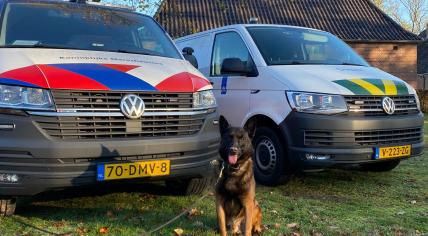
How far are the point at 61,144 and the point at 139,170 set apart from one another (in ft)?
2.42

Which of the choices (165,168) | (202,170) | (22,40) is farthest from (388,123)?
(22,40)

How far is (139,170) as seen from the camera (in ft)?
14.4

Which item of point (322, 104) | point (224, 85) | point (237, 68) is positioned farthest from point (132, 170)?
point (224, 85)

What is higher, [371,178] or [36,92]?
[36,92]

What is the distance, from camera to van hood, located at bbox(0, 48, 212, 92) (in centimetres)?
412

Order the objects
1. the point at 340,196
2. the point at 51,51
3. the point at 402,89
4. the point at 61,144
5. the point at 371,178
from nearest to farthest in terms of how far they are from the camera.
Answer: the point at 61,144
the point at 51,51
the point at 340,196
the point at 402,89
the point at 371,178

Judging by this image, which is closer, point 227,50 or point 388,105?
point 388,105

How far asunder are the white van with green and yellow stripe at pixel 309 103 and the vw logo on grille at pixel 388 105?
12 millimetres

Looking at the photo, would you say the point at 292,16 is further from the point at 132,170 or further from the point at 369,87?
the point at 132,170

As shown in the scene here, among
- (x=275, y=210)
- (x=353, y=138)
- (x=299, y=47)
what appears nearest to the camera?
(x=275, y=210)

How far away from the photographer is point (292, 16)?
29016mm

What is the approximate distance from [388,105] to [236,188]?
2.76 meters

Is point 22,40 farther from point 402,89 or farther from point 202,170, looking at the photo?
point 402,89

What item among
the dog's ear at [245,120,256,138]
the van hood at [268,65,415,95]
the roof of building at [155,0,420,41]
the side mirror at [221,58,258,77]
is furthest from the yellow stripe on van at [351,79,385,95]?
the roof of building at [155,0,420,41]
